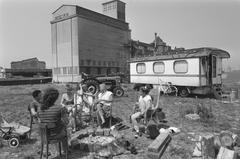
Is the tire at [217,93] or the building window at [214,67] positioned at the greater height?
the building window at [214,67]

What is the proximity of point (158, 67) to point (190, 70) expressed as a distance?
2409 mm

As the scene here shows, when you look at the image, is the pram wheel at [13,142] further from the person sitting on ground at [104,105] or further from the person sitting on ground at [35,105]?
the person sitting on ground at [104,105]

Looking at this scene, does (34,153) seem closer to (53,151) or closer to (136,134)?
(53,151)

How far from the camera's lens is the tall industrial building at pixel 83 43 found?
93.2 ft

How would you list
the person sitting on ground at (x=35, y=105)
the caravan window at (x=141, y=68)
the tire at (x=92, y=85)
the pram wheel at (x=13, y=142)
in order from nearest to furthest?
the pram wheel at (x=13, y=142) → the person sitting on ground at (x=35, y=105) → the tire at (x=92, y=85) → the caravan window at (x=141, y=68)

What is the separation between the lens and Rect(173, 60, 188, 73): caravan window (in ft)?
38.3

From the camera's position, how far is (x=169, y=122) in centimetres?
619

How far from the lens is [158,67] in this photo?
521 inches

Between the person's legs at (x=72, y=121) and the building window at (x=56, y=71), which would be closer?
the person's legs at (x=72, y=121)

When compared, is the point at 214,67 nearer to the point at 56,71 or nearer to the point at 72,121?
the point at 72,121

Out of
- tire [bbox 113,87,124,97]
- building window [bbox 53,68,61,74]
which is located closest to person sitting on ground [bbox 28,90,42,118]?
tire [bbox 113,87,124,97]

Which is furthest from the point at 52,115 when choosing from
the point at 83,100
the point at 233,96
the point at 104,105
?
the point at 233,96

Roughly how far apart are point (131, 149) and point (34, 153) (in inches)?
81.6

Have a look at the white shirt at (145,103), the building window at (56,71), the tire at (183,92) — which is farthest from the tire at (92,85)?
the building window at (56,71)
